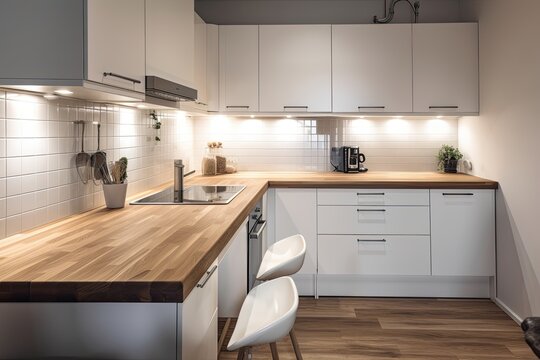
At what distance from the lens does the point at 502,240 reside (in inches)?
140

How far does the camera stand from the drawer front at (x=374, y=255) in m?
3.71

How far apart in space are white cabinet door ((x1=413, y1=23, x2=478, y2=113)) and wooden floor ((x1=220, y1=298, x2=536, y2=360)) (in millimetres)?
1590

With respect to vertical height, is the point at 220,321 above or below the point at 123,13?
below

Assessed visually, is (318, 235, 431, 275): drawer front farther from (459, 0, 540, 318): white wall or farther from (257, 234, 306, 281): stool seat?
(257, 234, 306, 281): stool seat

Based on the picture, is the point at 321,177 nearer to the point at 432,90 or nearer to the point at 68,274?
the point at 432,90

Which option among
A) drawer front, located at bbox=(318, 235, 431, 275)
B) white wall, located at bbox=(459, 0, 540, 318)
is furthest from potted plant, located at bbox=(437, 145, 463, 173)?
drawer front, located at bbox=(318, 235, 431, 275)

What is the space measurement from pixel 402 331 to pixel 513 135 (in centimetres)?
152

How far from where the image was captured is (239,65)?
4.03 meters

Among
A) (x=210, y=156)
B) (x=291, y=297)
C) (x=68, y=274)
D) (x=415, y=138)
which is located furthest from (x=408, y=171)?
(x=68, y=274)

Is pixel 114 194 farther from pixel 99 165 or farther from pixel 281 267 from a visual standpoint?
pixel 281 267

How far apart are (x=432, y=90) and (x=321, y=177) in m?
1.16

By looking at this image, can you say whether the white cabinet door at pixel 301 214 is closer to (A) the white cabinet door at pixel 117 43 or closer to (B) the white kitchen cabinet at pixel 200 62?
(B) the white kitchen cabinet at pixel 200 62

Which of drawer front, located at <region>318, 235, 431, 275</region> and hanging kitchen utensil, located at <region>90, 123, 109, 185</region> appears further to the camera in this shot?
drawer front, located at <region>318, 235, 431, 275</region>

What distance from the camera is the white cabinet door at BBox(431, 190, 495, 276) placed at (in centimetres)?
365
